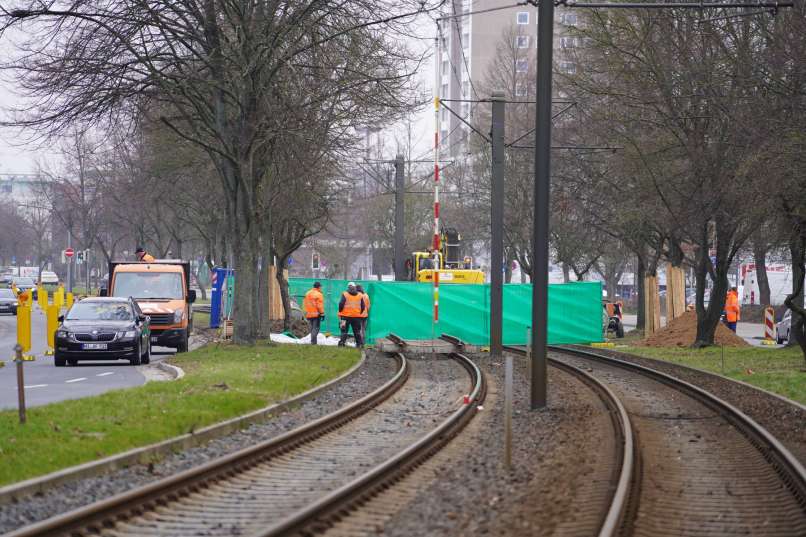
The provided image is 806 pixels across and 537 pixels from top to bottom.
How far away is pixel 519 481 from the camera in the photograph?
34.7 feet

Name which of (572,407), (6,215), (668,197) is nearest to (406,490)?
(572,407)

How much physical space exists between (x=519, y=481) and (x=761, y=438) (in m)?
4.17

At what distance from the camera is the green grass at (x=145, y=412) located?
1097 centimetres

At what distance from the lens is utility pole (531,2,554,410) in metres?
16.6

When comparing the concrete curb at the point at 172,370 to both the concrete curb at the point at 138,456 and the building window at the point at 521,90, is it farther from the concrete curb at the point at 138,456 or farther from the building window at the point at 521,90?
the building window at the point at 521,90

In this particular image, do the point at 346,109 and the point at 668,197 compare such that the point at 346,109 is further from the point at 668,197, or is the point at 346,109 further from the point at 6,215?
the point at 6,215

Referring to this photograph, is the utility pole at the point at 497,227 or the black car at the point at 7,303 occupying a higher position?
the utility pole at the point at 497,227

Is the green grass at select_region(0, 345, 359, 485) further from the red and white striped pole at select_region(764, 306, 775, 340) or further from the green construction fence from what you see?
the red and white striped pole at select_region(764, 306, 775, 340)

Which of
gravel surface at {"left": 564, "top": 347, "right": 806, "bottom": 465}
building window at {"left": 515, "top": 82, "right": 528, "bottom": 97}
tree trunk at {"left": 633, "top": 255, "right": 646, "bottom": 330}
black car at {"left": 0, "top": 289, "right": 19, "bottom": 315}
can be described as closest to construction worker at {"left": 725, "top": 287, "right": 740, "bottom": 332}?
tree trunk at {"left": 633, "top": 255, "right": 646, "bottom": 330}

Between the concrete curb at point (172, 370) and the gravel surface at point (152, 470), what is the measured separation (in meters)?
3.93

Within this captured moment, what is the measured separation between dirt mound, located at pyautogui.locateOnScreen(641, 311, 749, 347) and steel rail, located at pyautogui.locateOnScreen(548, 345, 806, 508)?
1358 cm

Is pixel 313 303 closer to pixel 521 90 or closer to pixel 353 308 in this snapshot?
pixel 353 308

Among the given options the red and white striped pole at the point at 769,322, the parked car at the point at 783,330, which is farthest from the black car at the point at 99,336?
the parked car at the point at 783,330

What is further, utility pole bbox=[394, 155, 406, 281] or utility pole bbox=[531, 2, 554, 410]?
utility pole bbox=[394, 155, 406, 281]
